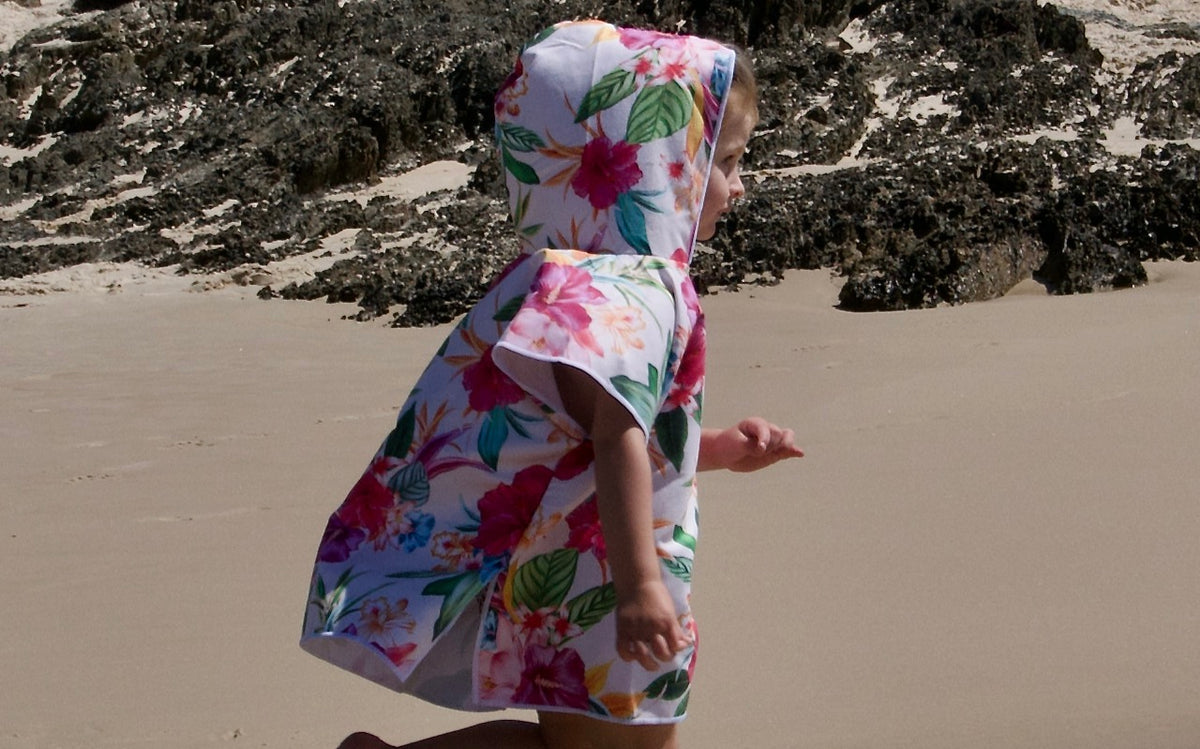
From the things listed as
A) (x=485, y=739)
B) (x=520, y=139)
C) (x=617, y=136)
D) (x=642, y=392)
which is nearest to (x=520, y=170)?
(x=520, y=139)

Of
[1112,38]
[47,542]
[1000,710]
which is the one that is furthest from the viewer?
[1112,38]

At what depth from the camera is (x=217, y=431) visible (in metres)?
5.16

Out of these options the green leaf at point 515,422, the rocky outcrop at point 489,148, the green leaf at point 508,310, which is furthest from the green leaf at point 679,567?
the rocky outcrop at point 489,148

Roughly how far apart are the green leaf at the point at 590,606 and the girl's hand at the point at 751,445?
1.16 feet

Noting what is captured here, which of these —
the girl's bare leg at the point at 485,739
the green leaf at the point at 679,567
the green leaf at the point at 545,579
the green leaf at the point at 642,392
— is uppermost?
the green leaf at the point at 642,392

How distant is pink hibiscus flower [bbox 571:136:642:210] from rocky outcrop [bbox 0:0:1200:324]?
4917 mm

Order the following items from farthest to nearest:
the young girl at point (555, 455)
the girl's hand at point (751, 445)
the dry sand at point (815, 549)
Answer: the dry sand at point (815, 549) → the girl's hand at point (751, 445) → the young girl at point (555, 455)

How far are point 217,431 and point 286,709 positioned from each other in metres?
2.65

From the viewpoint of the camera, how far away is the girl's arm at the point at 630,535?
5.16 ft

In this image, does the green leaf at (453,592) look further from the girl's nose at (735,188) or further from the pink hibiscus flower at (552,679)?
the girl's nose at (735,188)

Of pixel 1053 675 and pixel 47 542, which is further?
pixel 47 542

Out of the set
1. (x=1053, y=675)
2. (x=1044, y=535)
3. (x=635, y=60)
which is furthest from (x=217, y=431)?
(x=635, y=60)

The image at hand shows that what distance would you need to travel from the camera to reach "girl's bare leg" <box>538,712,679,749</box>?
1.73 metres

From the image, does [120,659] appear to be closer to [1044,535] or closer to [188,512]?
[188,512]
